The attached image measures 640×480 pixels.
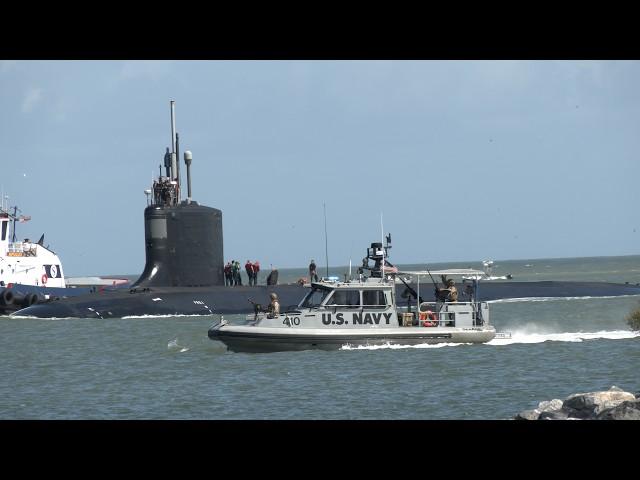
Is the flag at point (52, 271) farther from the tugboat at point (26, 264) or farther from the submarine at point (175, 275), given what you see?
the submarine at point (175, 275)

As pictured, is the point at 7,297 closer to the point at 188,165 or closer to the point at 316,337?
the point at 188,165

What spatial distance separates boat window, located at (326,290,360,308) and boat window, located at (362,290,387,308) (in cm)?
16

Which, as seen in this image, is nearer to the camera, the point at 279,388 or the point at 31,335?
the point at 279,388

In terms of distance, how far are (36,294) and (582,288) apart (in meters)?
24.9

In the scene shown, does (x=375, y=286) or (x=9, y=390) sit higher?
(x=375, y=286)

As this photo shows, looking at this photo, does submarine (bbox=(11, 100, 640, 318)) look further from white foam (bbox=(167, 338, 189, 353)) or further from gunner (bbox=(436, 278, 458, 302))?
gunner (bbox=(436, 278, 458, 302))

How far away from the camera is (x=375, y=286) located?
938 inches

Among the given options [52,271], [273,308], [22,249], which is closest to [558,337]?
[273,308]

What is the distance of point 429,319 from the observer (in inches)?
970

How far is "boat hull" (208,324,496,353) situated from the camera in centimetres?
2381

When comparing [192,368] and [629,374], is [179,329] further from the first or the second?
[629,374]

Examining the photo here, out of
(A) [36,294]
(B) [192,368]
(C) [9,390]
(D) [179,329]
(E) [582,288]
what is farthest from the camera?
(E) [582,288]

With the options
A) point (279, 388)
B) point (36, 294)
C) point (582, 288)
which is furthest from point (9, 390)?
point (582, 288)
